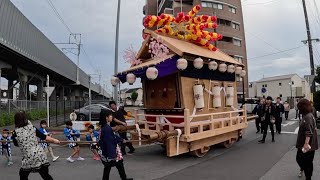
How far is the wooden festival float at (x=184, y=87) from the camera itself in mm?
10164

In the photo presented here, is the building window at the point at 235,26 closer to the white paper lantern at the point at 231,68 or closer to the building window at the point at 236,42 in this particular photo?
the building window at the point at 236,42

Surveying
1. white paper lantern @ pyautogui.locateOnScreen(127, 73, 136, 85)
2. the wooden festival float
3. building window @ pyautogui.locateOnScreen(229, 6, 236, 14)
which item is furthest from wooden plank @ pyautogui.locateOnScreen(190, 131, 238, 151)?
building window @ pyautogui.locateOnScreen(229, 6, 236, 14)

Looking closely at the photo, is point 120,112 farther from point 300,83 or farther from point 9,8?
point 300,83

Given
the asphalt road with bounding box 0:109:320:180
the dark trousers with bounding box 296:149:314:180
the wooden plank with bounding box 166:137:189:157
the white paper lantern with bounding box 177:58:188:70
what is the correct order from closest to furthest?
the dark trousers with bounding box 296:149:314:180
the asphalt road with bounding box 0:109:320:180
the wooden plank with bounding box 166:137:189:157
the white paper lantern with bounding box 177:58:188:70

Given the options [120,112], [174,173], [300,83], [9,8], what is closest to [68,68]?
[9,8]

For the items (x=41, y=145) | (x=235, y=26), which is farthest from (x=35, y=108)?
(x=235, y=26)

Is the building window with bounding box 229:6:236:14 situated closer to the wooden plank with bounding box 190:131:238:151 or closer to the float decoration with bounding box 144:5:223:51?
the float decoration with bounding box 144:5:223:51

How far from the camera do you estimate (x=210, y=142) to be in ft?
36.9

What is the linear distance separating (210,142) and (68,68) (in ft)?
→ 119

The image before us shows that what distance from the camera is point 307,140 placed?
686cm

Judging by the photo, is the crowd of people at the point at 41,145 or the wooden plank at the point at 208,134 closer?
the crowd of people at the point at 41,145

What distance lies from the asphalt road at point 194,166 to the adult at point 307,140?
0.78 meters

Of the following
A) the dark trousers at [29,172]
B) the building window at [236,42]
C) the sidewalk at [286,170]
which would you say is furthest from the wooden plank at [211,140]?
the building window at [236,42]

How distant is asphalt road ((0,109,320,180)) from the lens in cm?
823
